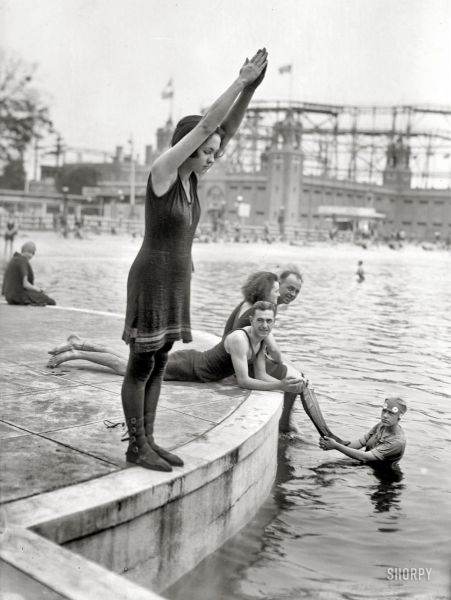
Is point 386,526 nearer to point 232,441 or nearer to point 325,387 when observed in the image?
point 232,441

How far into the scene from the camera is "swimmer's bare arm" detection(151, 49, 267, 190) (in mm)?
3660

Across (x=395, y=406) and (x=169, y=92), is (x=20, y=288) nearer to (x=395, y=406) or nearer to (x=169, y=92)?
(x=395, y=406)

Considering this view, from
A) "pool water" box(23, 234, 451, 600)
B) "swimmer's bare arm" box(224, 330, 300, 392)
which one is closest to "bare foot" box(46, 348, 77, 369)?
"swimmer's bare arm" box(224, 330, 300, 392)

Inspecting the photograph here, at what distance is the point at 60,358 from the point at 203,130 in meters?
3.63

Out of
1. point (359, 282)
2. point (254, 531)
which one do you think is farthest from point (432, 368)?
point (359, 282)

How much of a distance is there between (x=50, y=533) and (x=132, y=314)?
120 cm

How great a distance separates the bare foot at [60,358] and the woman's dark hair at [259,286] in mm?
1728

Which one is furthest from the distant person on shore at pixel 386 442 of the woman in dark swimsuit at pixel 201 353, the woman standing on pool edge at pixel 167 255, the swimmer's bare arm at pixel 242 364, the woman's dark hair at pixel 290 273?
the woman standing on pool edge at pixel 167 255

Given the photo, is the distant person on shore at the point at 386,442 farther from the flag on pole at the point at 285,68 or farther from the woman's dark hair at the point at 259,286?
the flag on pole at the point at 285,68

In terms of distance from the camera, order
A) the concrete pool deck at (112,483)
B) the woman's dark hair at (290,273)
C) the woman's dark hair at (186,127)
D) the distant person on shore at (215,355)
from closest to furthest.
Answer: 1. the concrete pool deck at (112,483)
2. the woman's dark hair at (186,127)
3. the distant person on shore at (215,355)
4. the woman's dark hair at (290,273)

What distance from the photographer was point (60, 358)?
6766 millimetres

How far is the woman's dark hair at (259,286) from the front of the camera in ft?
20.3

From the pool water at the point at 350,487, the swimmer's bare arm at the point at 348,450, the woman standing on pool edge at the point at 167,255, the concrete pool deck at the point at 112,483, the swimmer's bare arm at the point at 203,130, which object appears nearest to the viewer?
the concrete pool deck at the point at 112,483

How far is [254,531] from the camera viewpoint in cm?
504
